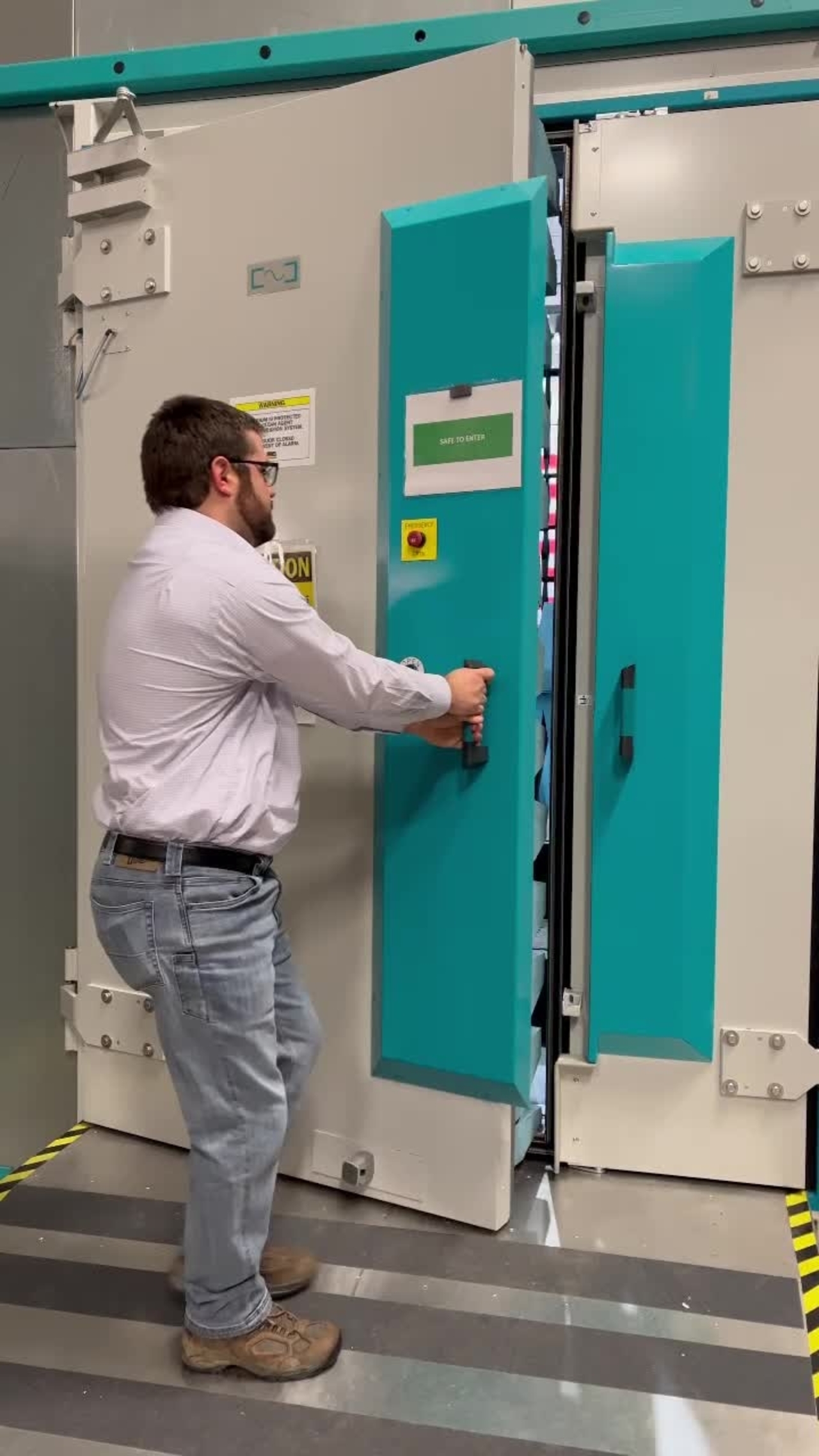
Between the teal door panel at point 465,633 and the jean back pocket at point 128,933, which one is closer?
the jean back pocket at point 128,933

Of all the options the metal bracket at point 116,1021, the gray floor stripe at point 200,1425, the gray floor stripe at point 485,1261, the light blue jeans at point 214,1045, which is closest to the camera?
the gray floor stripe at point 200,1425

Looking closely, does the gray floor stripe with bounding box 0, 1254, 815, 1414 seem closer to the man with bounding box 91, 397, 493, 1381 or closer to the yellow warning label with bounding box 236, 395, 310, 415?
the man with bounding box 91, 397, 493, 1381

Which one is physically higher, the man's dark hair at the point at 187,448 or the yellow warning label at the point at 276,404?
the yellow warning label at the point at 276,404

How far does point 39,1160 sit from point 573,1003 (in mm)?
1428

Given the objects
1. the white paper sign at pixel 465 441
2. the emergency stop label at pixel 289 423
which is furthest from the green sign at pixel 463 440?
the emergency stop label at pixel 289 423

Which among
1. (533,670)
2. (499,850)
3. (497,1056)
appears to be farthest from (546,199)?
(497,1056)

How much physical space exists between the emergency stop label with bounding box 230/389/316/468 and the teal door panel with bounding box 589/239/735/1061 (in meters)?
A: 0.69

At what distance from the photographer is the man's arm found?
1790 millimetres

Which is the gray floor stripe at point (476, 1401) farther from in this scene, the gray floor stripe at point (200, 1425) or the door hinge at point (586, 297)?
the door hinge at point (586, 297)

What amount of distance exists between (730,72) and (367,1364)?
2.96 meters

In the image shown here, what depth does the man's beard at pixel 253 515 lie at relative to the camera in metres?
1.96

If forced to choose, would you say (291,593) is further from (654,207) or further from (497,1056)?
(654,207)

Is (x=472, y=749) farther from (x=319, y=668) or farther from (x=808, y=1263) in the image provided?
(x=808, y=1263)

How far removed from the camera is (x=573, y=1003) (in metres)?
2.48
